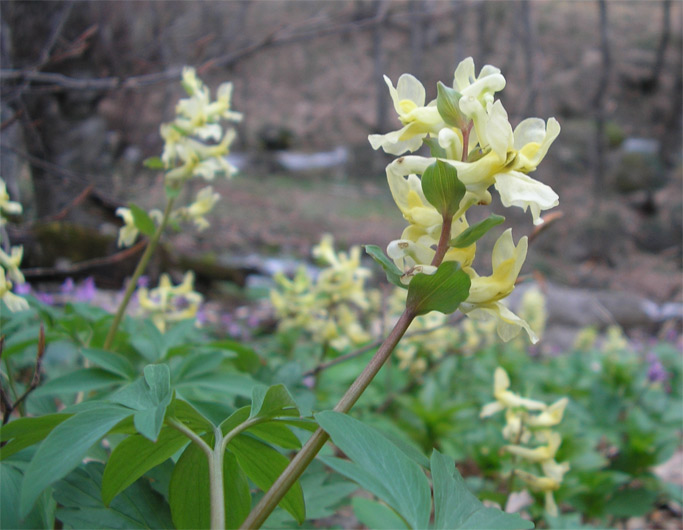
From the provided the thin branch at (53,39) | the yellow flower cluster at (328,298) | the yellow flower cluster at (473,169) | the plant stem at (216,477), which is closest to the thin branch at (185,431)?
the plant stem at (216,477)

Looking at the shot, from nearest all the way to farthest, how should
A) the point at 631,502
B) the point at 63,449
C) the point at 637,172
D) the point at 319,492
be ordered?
the point at 63,449 < the point at 319,492 < the point at 631,502 < the point at 637,172

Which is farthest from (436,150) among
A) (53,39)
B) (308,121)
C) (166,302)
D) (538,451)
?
(308,121)

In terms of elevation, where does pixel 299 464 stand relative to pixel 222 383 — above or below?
above

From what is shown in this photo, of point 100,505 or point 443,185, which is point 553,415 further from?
point 100,505

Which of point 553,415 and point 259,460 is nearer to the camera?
point 259,460

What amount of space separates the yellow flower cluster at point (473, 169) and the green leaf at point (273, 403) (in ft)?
0.76

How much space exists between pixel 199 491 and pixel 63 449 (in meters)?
0.23

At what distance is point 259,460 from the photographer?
2.47ft

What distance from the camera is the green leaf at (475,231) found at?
2.15 ft

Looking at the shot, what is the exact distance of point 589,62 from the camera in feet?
69.6

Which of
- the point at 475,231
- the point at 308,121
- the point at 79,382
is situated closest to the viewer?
the point at 475,231

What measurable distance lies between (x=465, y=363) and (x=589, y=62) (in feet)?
72.2

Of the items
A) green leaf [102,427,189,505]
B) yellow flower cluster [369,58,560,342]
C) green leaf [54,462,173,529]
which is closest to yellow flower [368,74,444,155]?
yellow flower cluster [369,58,560,342]

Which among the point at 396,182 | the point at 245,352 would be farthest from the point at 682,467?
the point at 396,182
